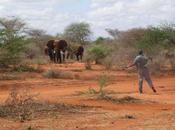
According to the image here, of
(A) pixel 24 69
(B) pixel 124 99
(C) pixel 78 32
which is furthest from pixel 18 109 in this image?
(C) pixel 78 32

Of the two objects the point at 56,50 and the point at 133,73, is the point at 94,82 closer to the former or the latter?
the point at 133,73

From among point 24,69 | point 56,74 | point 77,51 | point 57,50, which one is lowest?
point 56,74

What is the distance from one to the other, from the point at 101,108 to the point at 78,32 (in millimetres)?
55699

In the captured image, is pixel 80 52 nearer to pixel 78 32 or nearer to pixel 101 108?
pixel 78 32

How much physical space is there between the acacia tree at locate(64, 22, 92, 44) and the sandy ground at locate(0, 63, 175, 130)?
42889 millimetres

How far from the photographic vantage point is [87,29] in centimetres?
7150

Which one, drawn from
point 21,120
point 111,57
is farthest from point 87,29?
point 21,120

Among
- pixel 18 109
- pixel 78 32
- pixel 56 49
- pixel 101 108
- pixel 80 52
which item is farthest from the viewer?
Answer: pixel 78 32

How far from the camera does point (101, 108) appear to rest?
16.2m

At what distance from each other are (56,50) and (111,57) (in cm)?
751

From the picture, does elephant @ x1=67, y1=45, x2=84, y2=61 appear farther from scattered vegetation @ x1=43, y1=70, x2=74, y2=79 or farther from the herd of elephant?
scattered vegetation @ x1=43, y1=70, x2=74, y2=79

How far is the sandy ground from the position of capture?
12734mm

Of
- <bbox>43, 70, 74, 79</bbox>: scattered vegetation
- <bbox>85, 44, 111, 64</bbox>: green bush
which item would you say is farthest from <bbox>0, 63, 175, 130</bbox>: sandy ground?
<bbox>85, 44, 111, 64</bbox>: green bush

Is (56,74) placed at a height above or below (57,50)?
below
